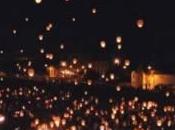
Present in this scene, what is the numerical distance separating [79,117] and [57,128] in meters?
1.47

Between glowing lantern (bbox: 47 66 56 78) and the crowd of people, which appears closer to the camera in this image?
the crowd of people

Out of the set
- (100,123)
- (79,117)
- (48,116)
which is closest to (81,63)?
(48,116)

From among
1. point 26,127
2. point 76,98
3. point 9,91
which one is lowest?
point 9,91

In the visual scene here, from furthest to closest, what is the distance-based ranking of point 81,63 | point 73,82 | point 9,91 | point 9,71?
point 9,91 < point 9,71 < point 81,63 < point 73,82

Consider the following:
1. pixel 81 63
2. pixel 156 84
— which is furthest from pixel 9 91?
pixel 156 84

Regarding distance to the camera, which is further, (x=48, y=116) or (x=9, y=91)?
(x=9, y=91)

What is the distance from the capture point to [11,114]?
25.4 meters

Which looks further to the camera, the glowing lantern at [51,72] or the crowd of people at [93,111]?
the glowing lantern at [51,72]

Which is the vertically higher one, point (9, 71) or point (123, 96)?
point (123, 96)

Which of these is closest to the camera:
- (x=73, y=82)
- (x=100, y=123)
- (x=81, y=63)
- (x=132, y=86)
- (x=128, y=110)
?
(x=100, y=123)

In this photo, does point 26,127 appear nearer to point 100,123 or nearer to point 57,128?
point 57,128

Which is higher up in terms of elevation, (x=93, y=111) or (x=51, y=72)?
(x=93, y=111)

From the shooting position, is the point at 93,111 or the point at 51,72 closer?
the point at 93,111

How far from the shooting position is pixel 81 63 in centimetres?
2806
